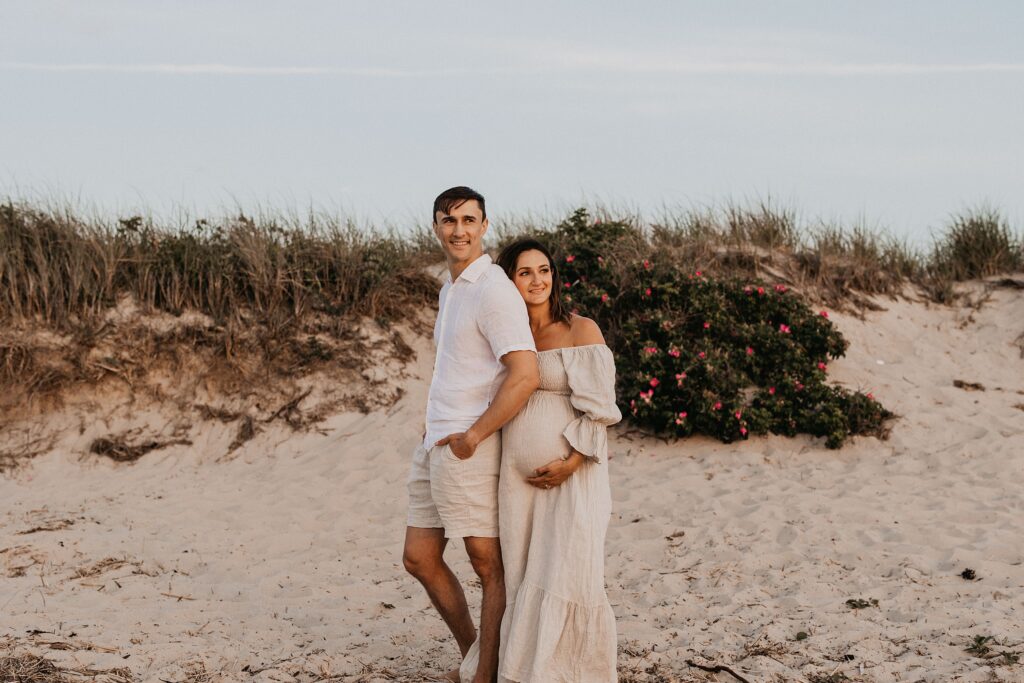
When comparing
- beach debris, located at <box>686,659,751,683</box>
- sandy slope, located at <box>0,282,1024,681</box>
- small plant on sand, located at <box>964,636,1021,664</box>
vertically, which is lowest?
small plant on sand, located at <box>964,636,1021,664</box>

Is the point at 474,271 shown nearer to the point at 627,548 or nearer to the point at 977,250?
the point at 627,548

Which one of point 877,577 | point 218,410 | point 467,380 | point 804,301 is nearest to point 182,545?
point 218,410

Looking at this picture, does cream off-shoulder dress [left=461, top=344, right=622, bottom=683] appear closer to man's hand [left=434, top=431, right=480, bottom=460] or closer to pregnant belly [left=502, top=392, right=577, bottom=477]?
pregnant belly [left=502, top=392, right=577, bottom=477]

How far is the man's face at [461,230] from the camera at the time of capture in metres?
4.23

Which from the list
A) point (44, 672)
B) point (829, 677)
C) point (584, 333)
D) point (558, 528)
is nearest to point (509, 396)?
point (584, 333)

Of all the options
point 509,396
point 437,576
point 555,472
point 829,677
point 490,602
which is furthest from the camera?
point 829,677

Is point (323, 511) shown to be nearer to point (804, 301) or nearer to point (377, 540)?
point (377, 540)

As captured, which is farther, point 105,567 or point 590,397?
point 105,567

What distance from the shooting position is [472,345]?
4148 mm

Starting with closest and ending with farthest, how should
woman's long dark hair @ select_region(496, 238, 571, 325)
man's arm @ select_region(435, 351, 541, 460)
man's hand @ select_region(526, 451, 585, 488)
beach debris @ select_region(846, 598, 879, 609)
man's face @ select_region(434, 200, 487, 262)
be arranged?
man's arm @ select_region(435, 351, 541, 460), man's hand @ select_region(526, 451, 585, 488), man's face @ select_region(434, 200, 487, 262), woman's long dark hair @ select_region(496, 238, 571, 325), beach debris @ select_region(846, 598, 879, 609)

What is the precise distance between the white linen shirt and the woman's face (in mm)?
147

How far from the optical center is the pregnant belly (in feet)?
13.5

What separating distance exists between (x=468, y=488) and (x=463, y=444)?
0.75 ft

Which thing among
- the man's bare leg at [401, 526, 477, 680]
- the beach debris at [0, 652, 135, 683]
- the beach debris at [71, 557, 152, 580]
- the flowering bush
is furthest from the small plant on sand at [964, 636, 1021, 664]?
the beach debris at [71, 557, 152, 580]
